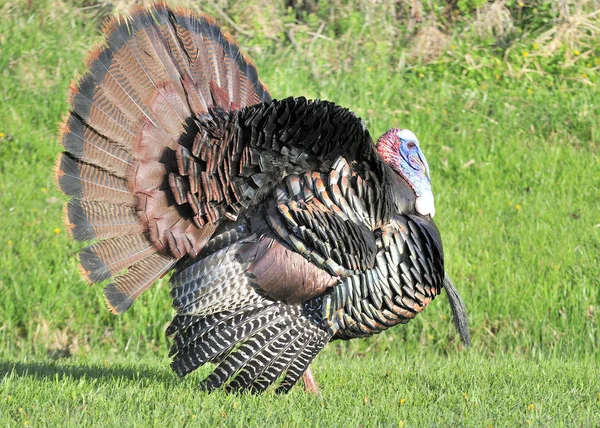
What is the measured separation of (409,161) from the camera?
5.25 metres

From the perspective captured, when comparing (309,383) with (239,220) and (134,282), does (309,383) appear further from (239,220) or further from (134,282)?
(134,282)

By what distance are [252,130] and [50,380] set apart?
1781 mm

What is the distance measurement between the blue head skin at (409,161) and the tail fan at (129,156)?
110 cm

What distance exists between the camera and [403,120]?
366 inches

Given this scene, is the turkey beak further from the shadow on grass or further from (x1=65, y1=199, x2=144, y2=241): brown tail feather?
the shadow on grass

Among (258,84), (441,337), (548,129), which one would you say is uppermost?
(258,84)

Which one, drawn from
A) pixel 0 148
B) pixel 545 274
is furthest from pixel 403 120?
pixel 0 148

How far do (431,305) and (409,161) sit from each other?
2.11m

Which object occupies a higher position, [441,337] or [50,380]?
[50,380]

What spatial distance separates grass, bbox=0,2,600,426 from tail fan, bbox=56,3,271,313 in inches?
27.9

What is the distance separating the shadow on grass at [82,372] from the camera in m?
5.27

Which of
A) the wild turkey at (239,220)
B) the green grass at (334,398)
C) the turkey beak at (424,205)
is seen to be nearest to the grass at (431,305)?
the green grass at (334,398)

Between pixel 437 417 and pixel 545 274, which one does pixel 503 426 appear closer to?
pixel 437 417

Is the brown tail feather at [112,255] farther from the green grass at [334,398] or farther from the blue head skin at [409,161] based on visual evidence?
the blue head skin at [409,161]
